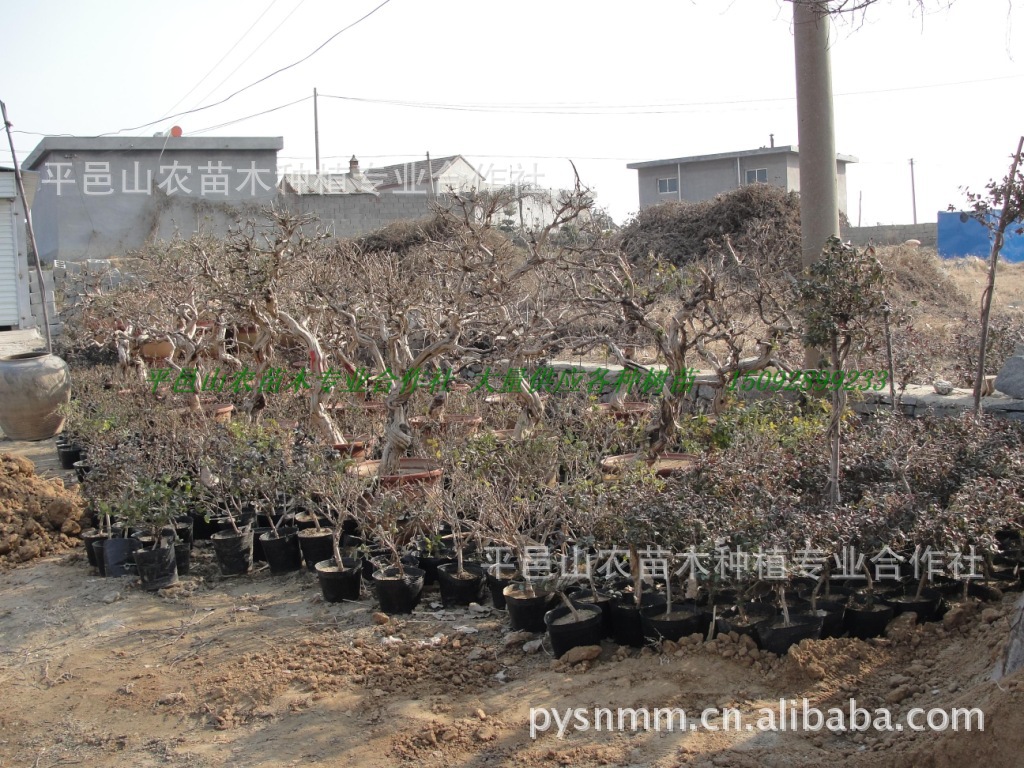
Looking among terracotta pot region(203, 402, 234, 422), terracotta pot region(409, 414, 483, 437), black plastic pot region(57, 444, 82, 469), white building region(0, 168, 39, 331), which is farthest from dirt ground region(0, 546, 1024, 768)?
white building region(0, 168, 39, 331)

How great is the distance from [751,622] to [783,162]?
20856 millimetres

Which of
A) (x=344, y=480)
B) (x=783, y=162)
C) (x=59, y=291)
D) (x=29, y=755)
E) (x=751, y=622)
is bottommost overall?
(x=29, y=755)

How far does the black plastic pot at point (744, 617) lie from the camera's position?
12.2ft

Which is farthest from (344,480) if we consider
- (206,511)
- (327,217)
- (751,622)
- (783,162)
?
(783,162)

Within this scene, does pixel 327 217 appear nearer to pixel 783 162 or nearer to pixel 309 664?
pixel 783 162

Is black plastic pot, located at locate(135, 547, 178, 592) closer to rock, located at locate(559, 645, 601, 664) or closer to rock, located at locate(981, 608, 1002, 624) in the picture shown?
rock, located at locate(559, 645, 601, 664)

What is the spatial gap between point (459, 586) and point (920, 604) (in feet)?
7.33

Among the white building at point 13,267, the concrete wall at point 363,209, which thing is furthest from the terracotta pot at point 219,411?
the concrete wall at point 363,209

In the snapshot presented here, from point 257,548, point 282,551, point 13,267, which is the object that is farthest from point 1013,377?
point 13,267

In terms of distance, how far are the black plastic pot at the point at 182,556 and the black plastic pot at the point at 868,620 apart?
3.98 metres

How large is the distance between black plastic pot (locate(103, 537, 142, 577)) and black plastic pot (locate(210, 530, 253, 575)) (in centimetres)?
50

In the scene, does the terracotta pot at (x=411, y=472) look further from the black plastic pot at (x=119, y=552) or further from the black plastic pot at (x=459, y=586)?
the black plastic pot at (x=119, y=552)

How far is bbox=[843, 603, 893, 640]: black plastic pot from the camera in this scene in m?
3.82

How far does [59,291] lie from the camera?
608 inches
